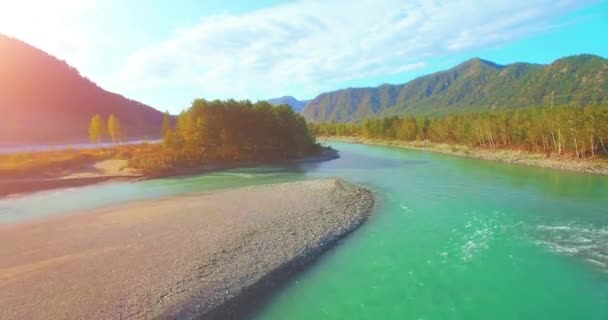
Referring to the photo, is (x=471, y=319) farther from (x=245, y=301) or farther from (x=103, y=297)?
(x=103, y=297)

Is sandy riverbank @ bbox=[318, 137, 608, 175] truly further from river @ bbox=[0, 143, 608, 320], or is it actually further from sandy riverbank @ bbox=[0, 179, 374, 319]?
sandy riverbank @ bbox=[0, 179, 374, 319]

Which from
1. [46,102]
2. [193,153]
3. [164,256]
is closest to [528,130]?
[193,153]

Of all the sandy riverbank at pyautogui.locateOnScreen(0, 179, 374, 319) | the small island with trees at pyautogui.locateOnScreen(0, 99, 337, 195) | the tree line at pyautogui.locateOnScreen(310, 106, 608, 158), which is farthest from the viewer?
the tree line at pyautogui.locateOnScreen(310, 106, 608, 158)

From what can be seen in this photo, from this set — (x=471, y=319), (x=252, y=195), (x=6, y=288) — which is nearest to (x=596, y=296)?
(x=471, y=319)

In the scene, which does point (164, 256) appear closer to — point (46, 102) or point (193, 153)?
point (193, 153)

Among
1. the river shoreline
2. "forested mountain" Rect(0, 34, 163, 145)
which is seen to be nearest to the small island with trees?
the river shoreline

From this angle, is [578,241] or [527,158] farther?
[527,158]
